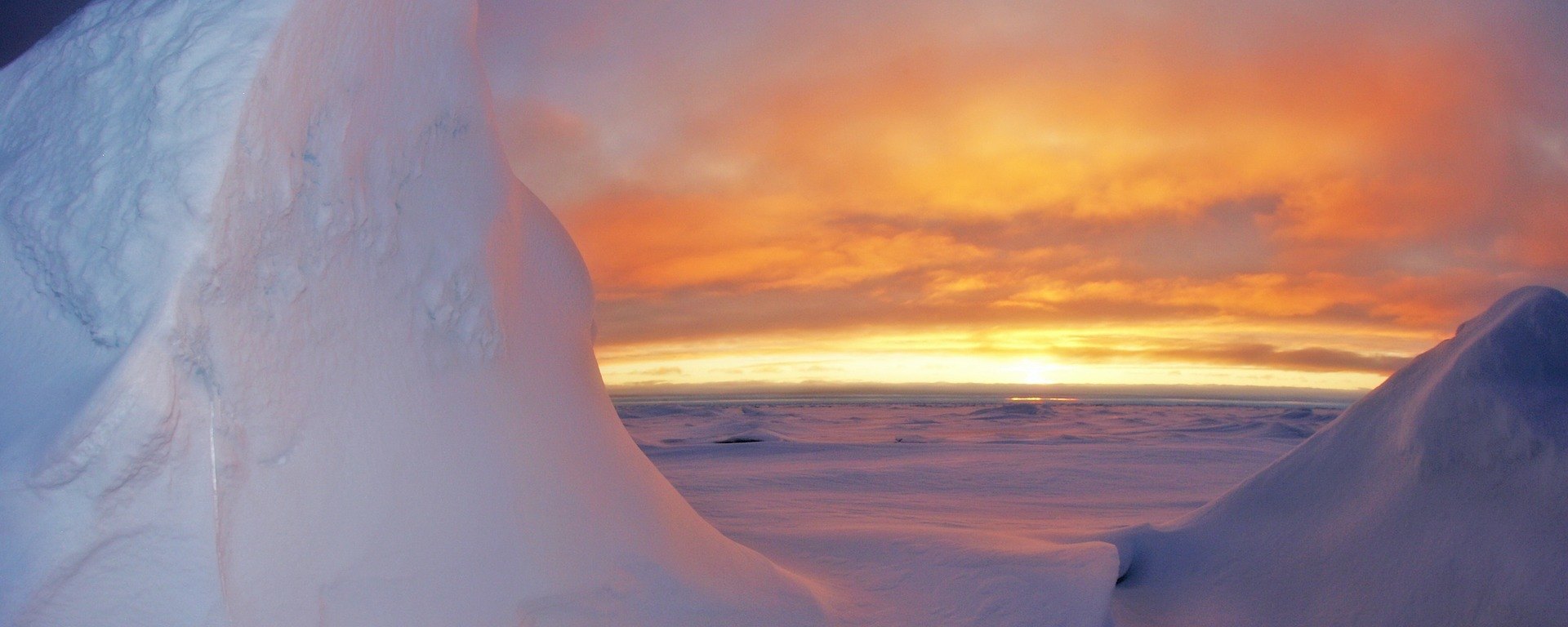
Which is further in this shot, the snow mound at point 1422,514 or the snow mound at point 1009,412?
the snow mound at point 1009,412

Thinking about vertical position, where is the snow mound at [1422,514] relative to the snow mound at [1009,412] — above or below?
above

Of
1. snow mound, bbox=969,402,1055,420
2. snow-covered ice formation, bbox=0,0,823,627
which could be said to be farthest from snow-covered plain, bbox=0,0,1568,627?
snow mound, bbox=969,402,1055,420

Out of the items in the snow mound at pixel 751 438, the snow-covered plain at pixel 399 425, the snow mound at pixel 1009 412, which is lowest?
the snow mound at pixel 1009 412

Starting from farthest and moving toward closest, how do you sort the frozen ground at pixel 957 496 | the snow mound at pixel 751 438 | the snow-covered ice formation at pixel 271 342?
the snow mound at pixel 751 438 → the frozen ground at pixel 957 496 → the snow-covered ice formation at pixel 271 342

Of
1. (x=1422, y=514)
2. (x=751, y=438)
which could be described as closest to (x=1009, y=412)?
(x=751, y=438)

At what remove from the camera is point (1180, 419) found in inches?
550

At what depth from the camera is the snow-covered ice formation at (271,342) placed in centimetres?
120

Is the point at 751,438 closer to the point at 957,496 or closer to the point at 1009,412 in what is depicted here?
the point at 957,496

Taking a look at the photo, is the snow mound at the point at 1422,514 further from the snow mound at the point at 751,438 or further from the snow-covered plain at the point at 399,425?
the snow mound at the point at 751,438

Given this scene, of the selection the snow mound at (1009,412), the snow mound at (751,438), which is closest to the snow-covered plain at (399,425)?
the snow mound at (751,438)

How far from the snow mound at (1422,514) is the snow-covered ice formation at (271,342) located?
2.48 metres

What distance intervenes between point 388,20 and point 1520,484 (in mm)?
3812

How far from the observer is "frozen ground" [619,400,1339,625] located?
309cm

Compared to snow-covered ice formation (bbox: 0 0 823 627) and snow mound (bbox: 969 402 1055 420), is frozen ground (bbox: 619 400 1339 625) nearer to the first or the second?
snow mound (bbox: 969 402 1055 420)
